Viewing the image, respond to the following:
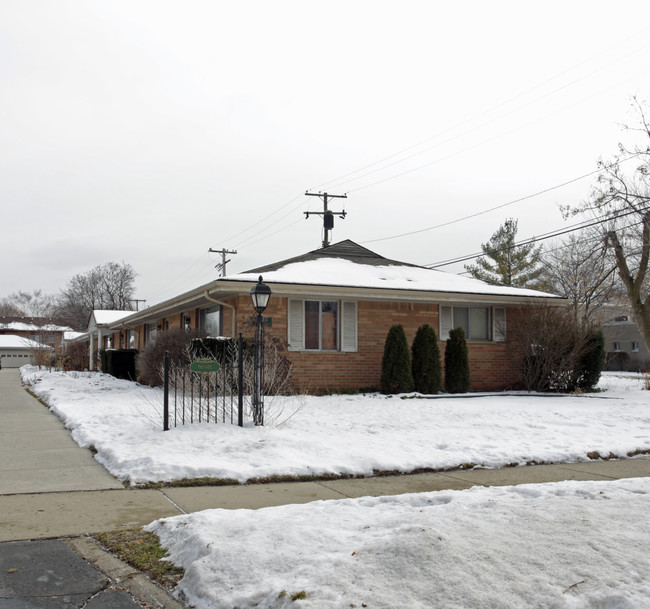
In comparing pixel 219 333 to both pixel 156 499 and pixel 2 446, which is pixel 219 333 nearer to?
pixel 2 446

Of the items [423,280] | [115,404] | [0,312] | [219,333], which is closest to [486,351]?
[423,280]

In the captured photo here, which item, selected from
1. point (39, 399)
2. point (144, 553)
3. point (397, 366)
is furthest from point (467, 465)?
point (39, 399)

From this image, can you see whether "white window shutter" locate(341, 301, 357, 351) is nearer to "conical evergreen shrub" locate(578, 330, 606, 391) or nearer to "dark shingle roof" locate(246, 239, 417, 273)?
"dark shingle roof" locate(246, 239, 417, 273)

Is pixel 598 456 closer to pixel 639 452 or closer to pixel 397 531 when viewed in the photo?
pixel 639 452

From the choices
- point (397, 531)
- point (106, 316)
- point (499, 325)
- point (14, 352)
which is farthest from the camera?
point (14, 352)

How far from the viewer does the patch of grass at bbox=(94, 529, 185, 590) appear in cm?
402

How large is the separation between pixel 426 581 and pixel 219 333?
1419cm

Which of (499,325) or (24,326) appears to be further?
(24,326)

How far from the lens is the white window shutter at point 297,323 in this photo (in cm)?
1616

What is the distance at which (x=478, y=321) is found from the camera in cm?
1858

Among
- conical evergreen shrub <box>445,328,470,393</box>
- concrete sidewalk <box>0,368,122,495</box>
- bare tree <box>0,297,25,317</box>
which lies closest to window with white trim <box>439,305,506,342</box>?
conical evergreen shrub <box>445,328,470,393</box>

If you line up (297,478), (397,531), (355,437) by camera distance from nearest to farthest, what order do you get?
(397,531)
(297,478)
(355,437)

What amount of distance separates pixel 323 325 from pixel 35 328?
74.4 m

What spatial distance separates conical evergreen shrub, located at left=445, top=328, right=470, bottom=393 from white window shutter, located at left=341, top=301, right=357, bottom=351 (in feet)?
8.45
